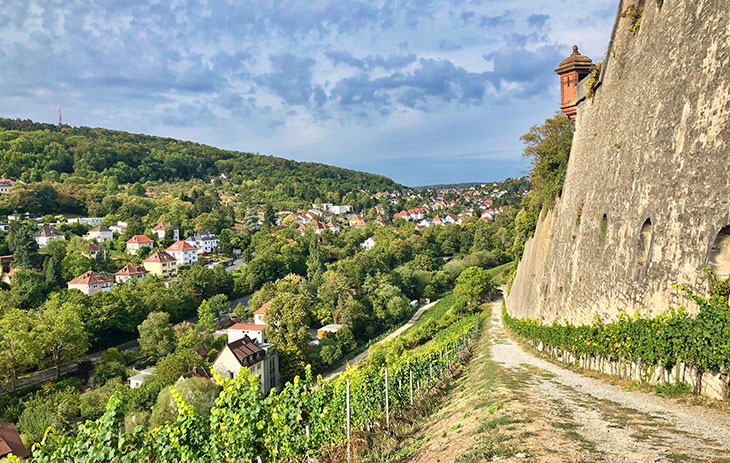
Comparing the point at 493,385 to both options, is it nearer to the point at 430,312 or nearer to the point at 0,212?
the point at 430,312

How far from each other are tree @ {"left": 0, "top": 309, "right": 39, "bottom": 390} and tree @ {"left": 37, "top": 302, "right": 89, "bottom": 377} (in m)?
0.82

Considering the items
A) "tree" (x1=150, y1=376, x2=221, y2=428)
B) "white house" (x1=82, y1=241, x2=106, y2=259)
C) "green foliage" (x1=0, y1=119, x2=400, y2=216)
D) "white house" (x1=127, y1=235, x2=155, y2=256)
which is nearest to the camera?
"tree" (x1=150, y1=376, x2=221, y2=428)

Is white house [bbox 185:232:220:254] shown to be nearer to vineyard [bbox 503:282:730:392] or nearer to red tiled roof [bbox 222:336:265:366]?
red tiled roof [bbox 222:336:265:366]

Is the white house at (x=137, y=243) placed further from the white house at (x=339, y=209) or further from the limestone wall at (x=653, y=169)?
the white house at (x=339, y=209)

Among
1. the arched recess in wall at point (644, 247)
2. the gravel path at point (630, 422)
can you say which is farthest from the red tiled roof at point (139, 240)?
the arched recess in wall at point (644, 247)

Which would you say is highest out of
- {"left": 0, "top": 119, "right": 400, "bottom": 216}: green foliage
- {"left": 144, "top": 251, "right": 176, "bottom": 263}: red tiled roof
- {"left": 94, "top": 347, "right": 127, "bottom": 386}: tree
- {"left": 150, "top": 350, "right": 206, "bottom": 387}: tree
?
{"left": 0, "top": 119, "right": 400, "bottom": 216}: green foliage

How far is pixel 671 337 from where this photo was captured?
876cm

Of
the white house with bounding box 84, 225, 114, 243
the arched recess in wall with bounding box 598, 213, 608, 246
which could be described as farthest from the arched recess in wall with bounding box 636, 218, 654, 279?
the white house with bounding box 84, 225, 114, 243

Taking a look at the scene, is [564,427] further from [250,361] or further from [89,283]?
[89,283]

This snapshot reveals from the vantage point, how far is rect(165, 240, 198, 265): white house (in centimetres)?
7238

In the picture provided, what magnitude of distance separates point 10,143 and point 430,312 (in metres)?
133

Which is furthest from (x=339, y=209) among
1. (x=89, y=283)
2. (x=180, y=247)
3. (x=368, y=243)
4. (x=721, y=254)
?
(x=721, y=254)

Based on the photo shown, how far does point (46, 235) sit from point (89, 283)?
88.3 ft

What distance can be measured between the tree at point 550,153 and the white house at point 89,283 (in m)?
50.9
